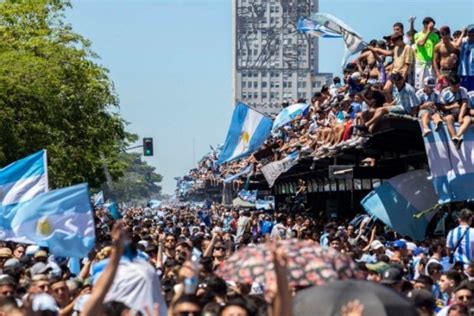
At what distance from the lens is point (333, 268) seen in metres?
8.66

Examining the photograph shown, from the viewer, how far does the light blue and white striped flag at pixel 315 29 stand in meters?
31.5

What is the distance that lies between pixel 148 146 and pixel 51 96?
37.6 feet

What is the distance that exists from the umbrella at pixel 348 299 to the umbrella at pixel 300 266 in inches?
20.5

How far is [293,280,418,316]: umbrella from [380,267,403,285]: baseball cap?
3588mm

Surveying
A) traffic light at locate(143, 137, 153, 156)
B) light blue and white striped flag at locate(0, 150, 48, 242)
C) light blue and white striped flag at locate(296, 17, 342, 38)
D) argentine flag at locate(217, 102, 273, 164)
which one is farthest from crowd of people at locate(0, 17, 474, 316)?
traffic light at locate(143, 137, 153, 156)

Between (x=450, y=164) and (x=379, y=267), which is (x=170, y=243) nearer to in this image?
(x=450, y=164)

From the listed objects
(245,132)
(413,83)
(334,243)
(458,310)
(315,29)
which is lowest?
(334,243)

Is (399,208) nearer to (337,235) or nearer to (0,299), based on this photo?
(337,235)

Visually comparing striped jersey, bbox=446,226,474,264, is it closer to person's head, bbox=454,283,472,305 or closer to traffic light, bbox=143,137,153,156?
person's head, bbox=454,283,472,305

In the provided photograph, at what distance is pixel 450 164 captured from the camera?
21000mm

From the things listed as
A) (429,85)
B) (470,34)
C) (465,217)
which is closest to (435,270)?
(465,217)

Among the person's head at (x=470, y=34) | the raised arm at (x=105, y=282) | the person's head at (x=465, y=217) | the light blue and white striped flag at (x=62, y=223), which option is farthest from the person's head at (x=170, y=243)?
the raised arm at (x=105, y=282)

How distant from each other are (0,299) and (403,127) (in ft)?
45.2

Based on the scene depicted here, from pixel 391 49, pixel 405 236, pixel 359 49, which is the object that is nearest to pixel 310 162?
pixel 359 49
